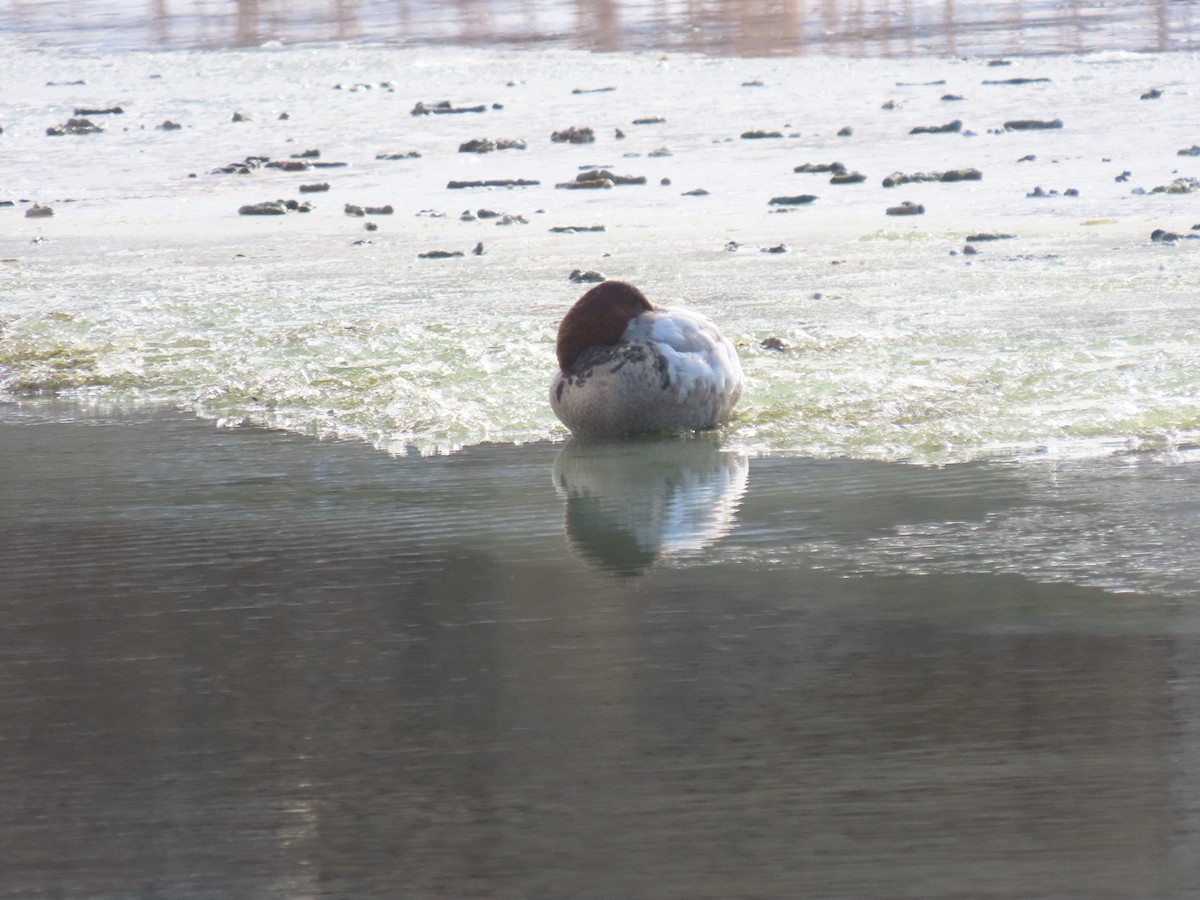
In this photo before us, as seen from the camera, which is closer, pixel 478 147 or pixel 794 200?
pixel 794 200

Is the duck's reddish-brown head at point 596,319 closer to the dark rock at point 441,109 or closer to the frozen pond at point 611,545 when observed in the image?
the frozen pond at point 611,545

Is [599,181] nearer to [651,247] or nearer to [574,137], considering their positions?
[574,137]

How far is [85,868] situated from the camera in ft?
12.0

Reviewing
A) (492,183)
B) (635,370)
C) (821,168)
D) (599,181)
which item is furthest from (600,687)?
(492,183)

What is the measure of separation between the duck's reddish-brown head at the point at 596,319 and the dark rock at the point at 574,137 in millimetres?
9831

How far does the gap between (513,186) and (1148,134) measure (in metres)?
5.23

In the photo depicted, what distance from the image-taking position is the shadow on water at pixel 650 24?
2441 centimetres

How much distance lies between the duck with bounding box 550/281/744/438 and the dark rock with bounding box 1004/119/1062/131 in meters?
9.65

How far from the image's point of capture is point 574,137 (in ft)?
56.2

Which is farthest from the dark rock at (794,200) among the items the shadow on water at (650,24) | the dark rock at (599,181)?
the shadow on water at (650,24)

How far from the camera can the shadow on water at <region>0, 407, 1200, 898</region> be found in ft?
11.9

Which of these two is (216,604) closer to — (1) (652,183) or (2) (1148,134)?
(1) (652,183)

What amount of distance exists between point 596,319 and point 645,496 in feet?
3.43

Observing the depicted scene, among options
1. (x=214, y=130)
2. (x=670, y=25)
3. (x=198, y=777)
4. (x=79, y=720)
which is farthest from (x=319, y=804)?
(x=670, y=25)
